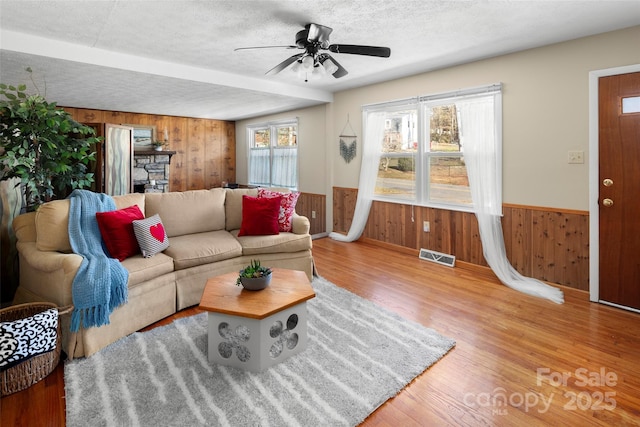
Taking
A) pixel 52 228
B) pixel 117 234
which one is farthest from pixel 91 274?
pixel 52 228

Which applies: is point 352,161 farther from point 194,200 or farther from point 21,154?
point 21,154

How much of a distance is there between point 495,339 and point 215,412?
190cm

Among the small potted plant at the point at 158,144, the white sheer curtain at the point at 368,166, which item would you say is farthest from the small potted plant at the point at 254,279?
the small potted plant at the point at 158,144

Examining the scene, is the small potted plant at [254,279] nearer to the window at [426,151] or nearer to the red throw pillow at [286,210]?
the red throw pillow at [286,210]

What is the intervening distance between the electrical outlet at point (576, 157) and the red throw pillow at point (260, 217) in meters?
2.82

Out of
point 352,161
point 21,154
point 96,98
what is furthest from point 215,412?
point 96,98

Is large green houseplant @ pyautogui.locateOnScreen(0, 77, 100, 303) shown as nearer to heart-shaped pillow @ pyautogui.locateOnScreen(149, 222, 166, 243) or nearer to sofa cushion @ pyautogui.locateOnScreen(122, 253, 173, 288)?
heart-shaped pillow @ pyautogui.locateOnScreen(149, 222, 166, 243)

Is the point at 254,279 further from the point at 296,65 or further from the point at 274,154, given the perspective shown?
the point at 274,154

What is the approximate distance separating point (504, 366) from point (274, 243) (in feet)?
7.02

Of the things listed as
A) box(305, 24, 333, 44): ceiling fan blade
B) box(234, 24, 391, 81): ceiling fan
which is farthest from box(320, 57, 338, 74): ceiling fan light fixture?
box(305, 24, 333, 44): ceiling fan blade

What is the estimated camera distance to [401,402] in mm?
1849

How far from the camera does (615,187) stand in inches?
118

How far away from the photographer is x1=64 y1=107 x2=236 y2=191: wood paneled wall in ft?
23.5

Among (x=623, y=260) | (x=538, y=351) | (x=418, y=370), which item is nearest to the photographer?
(x=418, y=370)
